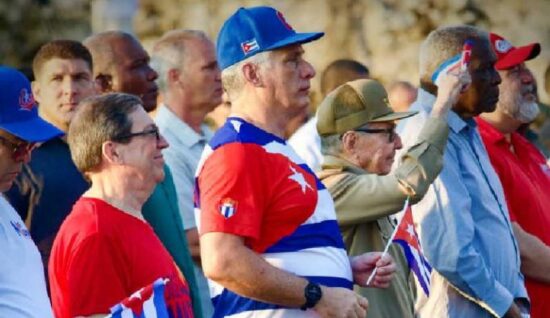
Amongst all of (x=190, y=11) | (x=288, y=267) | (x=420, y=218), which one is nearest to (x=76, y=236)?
(x=288, y=267)

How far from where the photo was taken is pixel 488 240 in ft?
27.3

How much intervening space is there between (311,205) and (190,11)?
25.0ft

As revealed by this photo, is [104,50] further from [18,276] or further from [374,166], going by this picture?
[18,276]

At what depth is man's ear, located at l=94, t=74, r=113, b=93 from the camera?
8969mm

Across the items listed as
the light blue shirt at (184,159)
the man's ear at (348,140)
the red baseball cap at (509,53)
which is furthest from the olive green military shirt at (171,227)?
the red baseball cap at (509,53)

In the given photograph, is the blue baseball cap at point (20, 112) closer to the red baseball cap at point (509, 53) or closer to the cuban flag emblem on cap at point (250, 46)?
the cuban flag emblem on cap at point (250, 46)

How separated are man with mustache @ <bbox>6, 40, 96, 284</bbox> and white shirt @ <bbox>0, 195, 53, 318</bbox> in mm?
1037

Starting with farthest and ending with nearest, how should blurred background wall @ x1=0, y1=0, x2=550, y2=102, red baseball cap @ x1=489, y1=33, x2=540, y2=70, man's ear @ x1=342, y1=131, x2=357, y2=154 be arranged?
blurred background wall @ x1=0, y1=0, x2=550, y2=102 → red baseball cap @ x1=489, y1=33, x2=540, y2=70 → man's ear @ x1=342, y1=131, x2=357, y2=154

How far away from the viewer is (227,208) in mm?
6547

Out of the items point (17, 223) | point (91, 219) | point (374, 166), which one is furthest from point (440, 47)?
point (17, 223)

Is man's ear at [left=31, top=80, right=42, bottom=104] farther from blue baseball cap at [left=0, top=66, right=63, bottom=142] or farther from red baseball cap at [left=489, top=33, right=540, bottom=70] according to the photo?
red baseball cap at [left=489, top=33, right=540, bottom=70]

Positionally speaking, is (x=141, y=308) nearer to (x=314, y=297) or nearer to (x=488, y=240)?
(x=314, y=297)

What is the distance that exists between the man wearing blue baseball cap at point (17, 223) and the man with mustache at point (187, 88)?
2.36 m

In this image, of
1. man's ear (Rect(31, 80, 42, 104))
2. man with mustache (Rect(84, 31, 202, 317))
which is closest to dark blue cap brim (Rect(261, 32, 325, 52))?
man's ear (Rect(31, 80, 42, 104))
